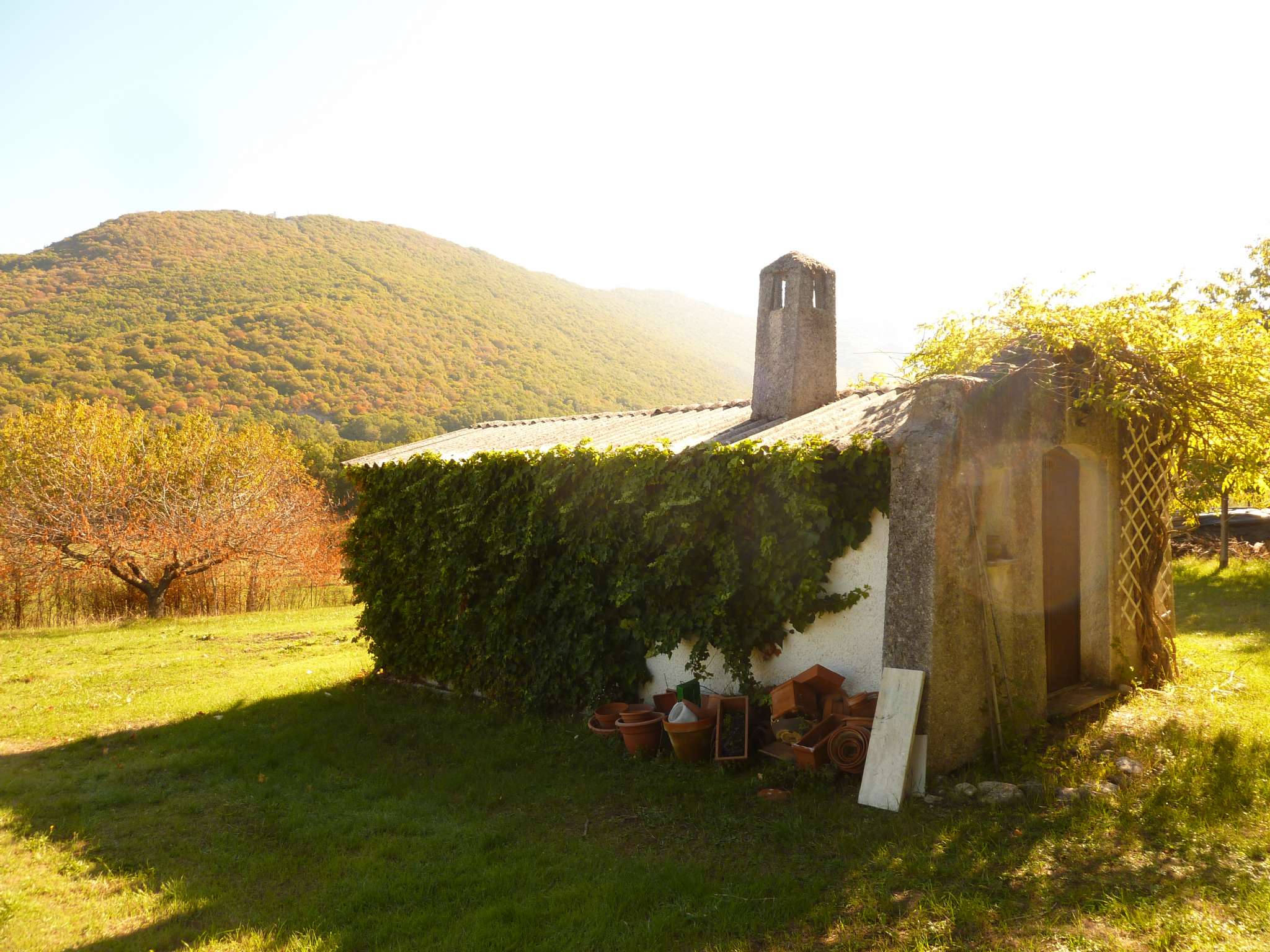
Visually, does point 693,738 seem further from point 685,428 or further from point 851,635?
point 685,428

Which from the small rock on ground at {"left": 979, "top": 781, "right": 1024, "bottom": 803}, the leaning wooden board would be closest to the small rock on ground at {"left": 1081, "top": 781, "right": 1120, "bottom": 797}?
the small rock on ground at {"left": 979, "top": 781, "right": 1024, "bottom": 803}

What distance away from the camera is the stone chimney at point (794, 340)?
26.9ft

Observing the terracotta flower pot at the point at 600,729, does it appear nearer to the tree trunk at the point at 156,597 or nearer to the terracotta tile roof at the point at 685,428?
the terracotta tile roof at the point at 685,428

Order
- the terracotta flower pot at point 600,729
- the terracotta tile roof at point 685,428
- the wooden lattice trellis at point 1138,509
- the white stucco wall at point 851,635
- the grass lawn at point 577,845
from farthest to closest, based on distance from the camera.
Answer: the wooden lattice trellis at point 1138,509 → the terracotta flower pot at point 600,729 → the terracotta tile roof at point 685,428 → the white stucco wall at point 851,635 → the grass lawn at point 577,845

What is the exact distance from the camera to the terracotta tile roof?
21.0 ft

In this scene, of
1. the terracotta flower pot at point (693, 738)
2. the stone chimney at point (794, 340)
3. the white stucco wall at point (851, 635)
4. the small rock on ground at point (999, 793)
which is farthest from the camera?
the stone chimney at point (794, 340)

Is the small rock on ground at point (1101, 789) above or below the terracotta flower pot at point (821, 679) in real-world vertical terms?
below

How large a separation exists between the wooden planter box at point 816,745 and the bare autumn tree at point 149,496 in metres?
16.2

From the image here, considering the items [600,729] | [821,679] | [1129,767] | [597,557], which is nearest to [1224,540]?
[1129,767]

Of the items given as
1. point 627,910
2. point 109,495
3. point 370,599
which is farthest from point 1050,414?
point 109,495

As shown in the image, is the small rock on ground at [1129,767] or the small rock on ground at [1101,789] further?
the small rock on ground at [1129,767]

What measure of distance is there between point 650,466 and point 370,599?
206 inches

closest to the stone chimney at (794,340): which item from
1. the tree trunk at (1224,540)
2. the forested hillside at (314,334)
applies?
the tree trunk at (1224,540)

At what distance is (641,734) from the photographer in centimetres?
641
